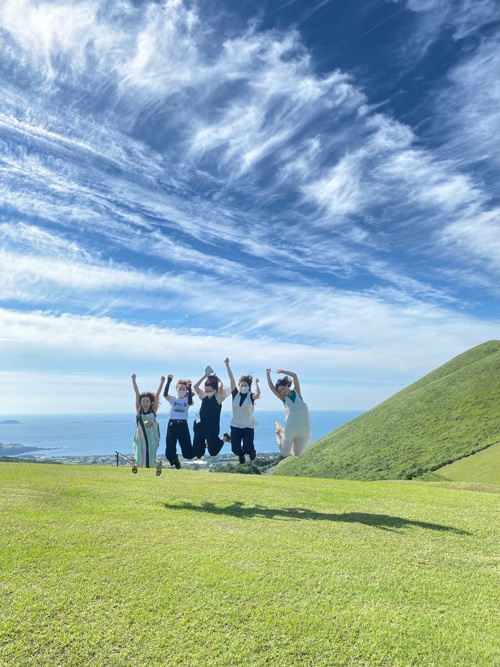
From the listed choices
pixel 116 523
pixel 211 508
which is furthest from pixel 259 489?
pixel 116 523

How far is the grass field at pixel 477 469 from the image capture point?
124 ft

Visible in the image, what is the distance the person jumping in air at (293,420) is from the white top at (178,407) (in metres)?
2.50

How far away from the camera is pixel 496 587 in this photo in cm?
639

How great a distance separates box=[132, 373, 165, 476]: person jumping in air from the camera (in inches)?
450

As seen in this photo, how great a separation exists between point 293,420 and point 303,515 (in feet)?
8.11

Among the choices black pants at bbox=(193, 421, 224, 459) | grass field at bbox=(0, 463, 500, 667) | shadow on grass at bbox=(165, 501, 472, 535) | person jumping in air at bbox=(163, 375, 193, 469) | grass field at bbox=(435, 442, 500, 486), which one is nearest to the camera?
grass field at bbox=(0, 463, 500, 667)

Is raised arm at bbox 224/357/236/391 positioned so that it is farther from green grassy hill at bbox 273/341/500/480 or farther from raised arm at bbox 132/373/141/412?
green grassy hill at bbox 273/341/500/480

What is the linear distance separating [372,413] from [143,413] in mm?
69670

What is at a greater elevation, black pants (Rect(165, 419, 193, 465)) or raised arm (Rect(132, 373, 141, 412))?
raised arm (Rect(132, 373, 141, 412))

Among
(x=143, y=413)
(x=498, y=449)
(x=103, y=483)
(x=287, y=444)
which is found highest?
(x=143, y=413)

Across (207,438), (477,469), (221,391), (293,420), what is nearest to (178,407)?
(207,438)

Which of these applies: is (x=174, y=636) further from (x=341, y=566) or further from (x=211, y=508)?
(x=211, y=508)

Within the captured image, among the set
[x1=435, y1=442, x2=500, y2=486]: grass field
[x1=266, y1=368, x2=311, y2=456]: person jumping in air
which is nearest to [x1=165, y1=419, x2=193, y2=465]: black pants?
[x1=266, y1=368, x2=311, y2=456]: person jumping in air

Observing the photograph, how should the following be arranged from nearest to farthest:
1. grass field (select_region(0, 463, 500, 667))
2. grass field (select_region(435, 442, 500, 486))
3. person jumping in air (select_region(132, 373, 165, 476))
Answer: grass field (select_region(0, 463, 500, 667))
person jumping in air (select_region(132, 373, 165, 476))
grass field (select_region(435, 442, 500, 486))
